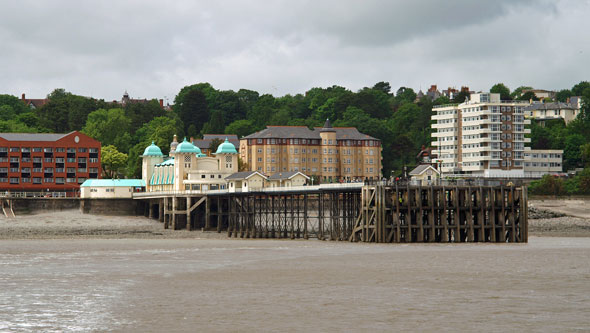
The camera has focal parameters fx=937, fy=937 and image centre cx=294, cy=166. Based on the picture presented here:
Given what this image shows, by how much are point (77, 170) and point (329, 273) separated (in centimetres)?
10850

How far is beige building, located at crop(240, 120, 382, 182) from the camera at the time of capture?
541 feet

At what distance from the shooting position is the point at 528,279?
4406cm

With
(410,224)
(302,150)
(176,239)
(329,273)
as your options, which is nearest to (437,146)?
(302,150)

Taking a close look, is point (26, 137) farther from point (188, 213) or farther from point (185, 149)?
point (188, 213)

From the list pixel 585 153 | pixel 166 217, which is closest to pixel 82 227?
pixel 166 217

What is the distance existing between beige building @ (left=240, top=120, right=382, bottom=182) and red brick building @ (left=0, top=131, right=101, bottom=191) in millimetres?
29100

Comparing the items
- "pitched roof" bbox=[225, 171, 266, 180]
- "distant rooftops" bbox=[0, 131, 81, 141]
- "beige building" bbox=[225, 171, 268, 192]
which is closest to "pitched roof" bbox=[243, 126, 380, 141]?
"distant rooftops" bbox=[0, 131, 81, 141]

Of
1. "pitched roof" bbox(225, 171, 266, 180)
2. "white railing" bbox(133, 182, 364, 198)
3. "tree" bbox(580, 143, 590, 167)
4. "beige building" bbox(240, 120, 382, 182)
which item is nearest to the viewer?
"white railing" bbox(133, 182, 364, 198)

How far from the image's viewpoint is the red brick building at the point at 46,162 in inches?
5743

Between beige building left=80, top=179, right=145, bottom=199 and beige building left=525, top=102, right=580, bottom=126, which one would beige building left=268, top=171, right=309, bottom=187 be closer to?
beige building left=80, top=179, right=145, bottom=199

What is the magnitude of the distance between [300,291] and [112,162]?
13603cm

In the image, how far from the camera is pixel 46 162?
14775 cm

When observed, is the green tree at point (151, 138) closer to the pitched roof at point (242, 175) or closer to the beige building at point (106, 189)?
the beige building at point (106, 189)

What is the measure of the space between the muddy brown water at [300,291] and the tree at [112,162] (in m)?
108
